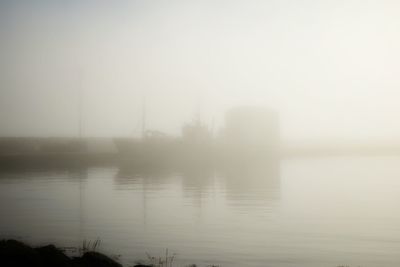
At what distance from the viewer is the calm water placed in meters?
7.65

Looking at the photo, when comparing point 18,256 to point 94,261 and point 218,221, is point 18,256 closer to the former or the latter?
point 94,261

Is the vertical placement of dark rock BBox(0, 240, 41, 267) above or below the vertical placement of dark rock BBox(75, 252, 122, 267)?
above

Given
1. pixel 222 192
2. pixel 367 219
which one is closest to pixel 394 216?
pixel 367 219

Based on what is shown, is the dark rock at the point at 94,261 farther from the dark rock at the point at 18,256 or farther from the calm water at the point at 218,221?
the calm water at the point at 218,221

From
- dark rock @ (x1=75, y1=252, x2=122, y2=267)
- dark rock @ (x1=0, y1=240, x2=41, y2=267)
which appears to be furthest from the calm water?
dark rock @ (x1=0, y1=240, x2=41, y2=267)

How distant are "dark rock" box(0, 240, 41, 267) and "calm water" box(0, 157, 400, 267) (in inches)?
81.4

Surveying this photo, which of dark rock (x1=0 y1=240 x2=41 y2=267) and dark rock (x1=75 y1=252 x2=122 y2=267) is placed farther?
dark rock (x1=75 y1=252 x2=122 y2=267)

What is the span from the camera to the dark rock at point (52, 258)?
5348 millimetres

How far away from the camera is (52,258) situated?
17.9 feet

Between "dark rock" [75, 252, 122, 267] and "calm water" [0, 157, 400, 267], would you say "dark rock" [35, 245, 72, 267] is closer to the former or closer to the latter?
"dark rock" [75, 252, 122, 267]

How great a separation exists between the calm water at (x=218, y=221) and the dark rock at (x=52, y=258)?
1777mm

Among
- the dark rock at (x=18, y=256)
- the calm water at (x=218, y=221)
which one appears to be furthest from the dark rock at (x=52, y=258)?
the calm water at (x=218, y=221)

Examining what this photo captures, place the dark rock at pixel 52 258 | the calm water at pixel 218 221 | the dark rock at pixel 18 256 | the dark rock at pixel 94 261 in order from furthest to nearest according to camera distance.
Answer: the calm water at pixel 218 221 < the dark rock at pixel 94 261 < the dark rock at pixel 52 258 < the dark rock at pixel 18 256

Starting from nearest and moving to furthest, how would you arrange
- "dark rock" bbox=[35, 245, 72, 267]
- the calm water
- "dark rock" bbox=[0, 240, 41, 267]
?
"dark rock" bbox=[0, 240, 41, 267], "dark rock" bbox=[35, 245, 72, 267], the calm water
